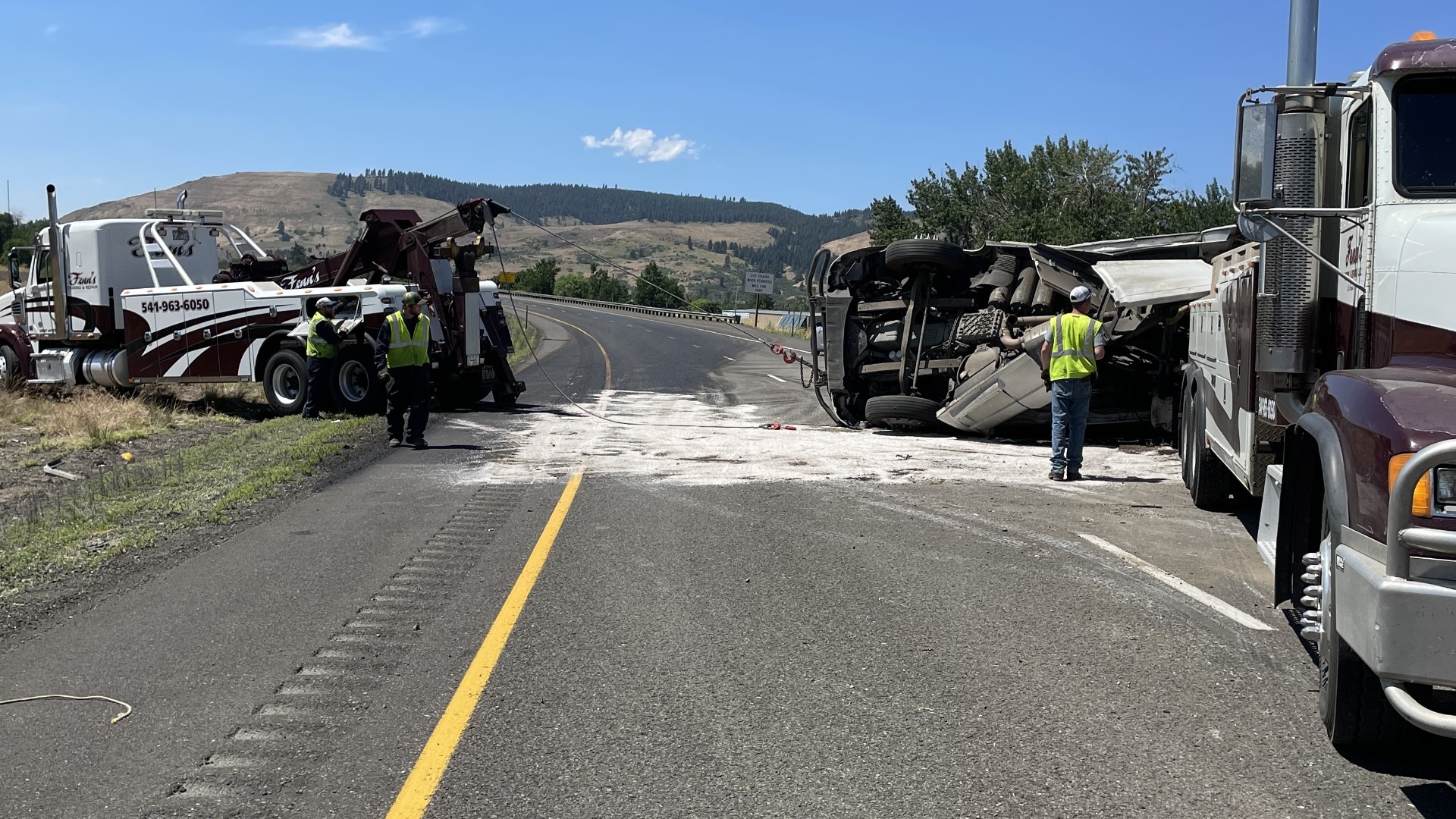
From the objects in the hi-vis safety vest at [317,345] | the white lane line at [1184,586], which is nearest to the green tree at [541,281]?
the hi-vis safety vest at [317,345]

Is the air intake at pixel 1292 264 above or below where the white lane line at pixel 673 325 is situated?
above

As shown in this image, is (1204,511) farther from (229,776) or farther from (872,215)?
(872,215)

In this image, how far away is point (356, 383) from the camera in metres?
17.1

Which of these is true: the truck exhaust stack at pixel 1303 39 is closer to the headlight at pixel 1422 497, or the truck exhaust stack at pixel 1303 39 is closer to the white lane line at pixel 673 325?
the headlight at pixel 1422 497

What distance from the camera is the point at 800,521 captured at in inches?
354

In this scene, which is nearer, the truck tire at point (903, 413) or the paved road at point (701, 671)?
the paved road at point (701, 671)

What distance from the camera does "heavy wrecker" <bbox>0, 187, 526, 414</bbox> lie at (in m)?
17.1

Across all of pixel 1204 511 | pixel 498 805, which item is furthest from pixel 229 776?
pixel 1204 511

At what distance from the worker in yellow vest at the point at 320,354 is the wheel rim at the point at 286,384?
0.67 ft

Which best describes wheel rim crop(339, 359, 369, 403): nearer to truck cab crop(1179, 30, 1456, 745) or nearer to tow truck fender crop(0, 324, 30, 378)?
tow truck fender crop(0, 324, 30, 378)

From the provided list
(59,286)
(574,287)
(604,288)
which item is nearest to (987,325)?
(59,286)

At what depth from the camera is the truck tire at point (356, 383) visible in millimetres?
16953

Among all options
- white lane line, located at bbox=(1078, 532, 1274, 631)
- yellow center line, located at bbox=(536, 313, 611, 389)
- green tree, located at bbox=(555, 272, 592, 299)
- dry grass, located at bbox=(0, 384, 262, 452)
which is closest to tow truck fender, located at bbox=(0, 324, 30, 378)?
dry grass, located at bbox=(0, 384, 262, 452)

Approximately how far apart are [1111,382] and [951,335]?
89.6 inches
